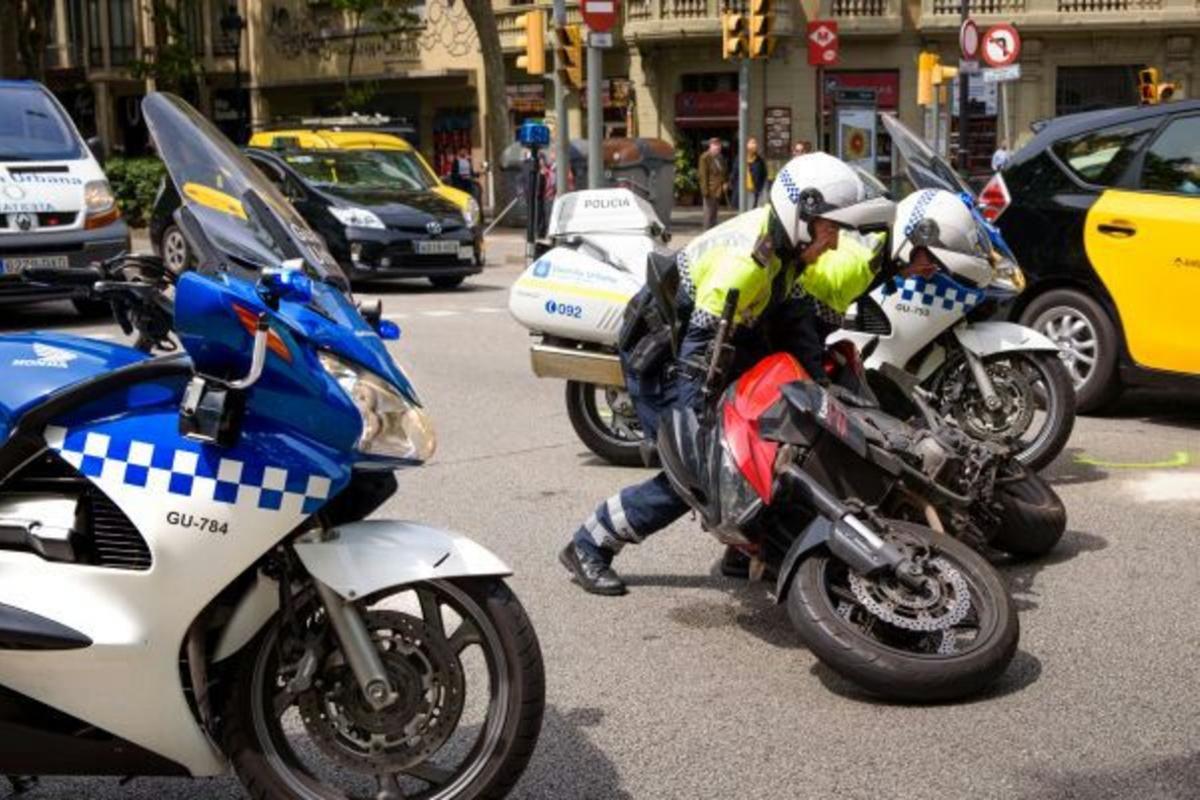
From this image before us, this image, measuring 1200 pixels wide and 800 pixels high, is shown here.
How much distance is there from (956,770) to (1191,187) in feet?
16.7

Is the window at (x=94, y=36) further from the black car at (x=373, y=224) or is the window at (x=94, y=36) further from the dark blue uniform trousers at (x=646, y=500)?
the dark blue uniform trousers at (x=646, y=500)

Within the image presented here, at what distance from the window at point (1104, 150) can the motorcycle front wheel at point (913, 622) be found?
455 cm

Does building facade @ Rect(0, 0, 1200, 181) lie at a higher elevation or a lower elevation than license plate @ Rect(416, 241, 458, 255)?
higher

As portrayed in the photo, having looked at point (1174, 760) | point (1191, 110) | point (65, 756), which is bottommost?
point (1174, 760)

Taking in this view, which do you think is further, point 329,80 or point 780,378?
point 329,80

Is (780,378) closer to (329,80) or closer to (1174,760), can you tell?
(1174,760)

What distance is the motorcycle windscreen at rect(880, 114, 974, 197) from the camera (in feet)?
23.5

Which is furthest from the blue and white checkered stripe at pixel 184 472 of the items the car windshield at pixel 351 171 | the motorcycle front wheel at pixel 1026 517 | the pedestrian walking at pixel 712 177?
the pedestrian walking at pixel 712 177

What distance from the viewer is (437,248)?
17.0 m

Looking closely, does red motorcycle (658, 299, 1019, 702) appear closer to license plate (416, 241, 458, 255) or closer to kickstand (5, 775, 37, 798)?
kickstand (5, 775, 37, 798)

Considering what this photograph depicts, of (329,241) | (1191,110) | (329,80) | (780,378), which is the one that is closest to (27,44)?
(329,80)

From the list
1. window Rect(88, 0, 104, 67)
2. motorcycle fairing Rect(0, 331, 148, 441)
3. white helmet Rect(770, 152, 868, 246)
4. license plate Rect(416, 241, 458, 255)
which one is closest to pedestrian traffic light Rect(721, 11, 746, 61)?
license plate Rect(416, 241, 458, 255)

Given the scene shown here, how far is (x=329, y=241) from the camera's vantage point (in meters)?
17.0

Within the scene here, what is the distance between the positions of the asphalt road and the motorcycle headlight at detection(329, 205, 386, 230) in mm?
9069
